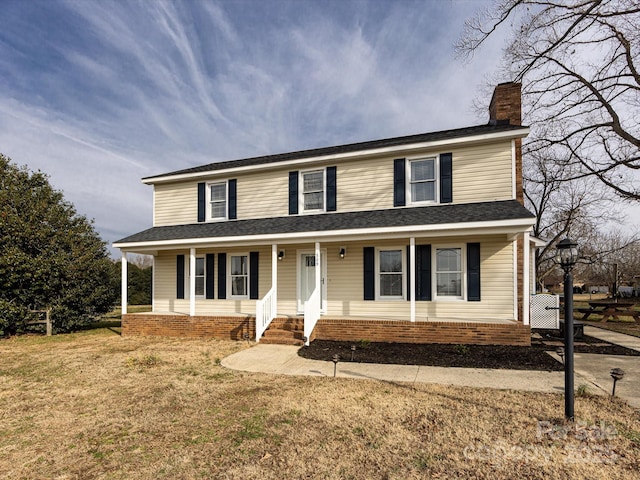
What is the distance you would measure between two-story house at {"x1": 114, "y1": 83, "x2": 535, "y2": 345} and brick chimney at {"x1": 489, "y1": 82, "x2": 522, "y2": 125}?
0.10ft

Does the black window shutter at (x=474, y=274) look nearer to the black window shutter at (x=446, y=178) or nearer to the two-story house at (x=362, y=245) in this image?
the two-story house at (x=362, y=245)

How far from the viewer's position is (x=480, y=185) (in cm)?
1005

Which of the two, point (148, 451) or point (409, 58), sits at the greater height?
point (409, 58)

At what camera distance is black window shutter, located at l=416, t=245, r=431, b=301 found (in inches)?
396

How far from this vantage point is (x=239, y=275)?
1222 centimetres

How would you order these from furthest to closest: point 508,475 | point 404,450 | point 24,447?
point 24,447 < point 404,450 < point 508,475

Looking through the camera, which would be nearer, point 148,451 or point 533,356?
point 148,451

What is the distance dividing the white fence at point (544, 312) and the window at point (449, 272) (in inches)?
121

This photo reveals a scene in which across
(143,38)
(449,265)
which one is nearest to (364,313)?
(449,265)

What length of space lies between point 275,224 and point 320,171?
7.80ft

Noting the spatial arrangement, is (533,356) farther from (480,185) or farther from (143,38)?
(143,38)

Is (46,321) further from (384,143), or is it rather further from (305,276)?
(384,143)

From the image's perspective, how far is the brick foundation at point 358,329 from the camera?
8461 mm

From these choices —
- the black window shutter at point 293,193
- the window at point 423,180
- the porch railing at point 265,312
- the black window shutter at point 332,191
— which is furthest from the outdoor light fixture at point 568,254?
the black window shutter at point 293,193
